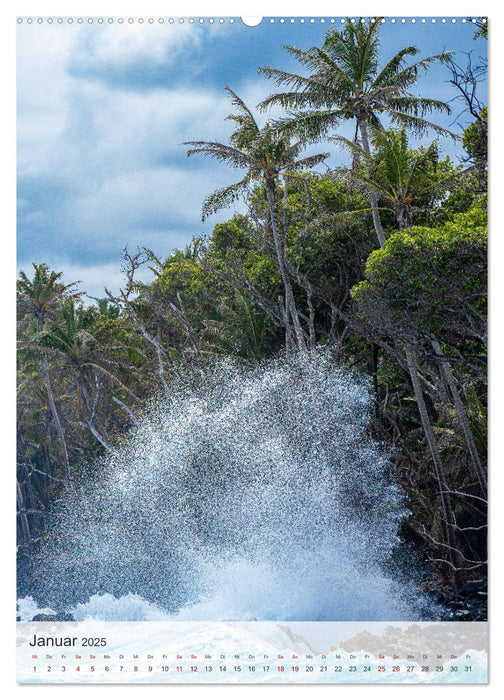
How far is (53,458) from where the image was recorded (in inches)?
560

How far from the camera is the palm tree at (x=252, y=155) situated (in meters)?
8.88

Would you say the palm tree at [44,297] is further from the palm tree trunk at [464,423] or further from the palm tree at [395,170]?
the palm tree trunk at [464,423]

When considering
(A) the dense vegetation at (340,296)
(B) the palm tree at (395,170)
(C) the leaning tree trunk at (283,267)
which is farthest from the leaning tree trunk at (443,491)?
(C) the leaning tree trunk at (283,267)

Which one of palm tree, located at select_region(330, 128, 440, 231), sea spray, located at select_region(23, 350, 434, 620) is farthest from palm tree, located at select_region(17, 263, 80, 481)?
palm tree, located at select_region(330, 128, 440, 231)

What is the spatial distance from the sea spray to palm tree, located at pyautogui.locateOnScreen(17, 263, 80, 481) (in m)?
2.19

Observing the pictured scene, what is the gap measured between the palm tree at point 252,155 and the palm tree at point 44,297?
2359 millimetres

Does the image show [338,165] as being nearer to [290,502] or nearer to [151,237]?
[151,237]

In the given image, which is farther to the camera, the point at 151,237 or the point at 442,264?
the point at 151,237

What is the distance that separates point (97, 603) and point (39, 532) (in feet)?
14.7

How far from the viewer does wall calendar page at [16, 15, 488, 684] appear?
576cm

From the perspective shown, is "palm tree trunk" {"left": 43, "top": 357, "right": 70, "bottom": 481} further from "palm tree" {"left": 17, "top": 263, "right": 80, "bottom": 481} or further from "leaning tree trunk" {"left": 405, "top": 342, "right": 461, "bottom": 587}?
"leaning tree trunk" {"left": 405, "top": 342, "right": 461, "bottom": 587}

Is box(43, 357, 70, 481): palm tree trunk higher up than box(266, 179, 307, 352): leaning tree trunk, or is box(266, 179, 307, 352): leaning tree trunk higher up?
box(266, 179, 307, 352): leaning tree trunk
